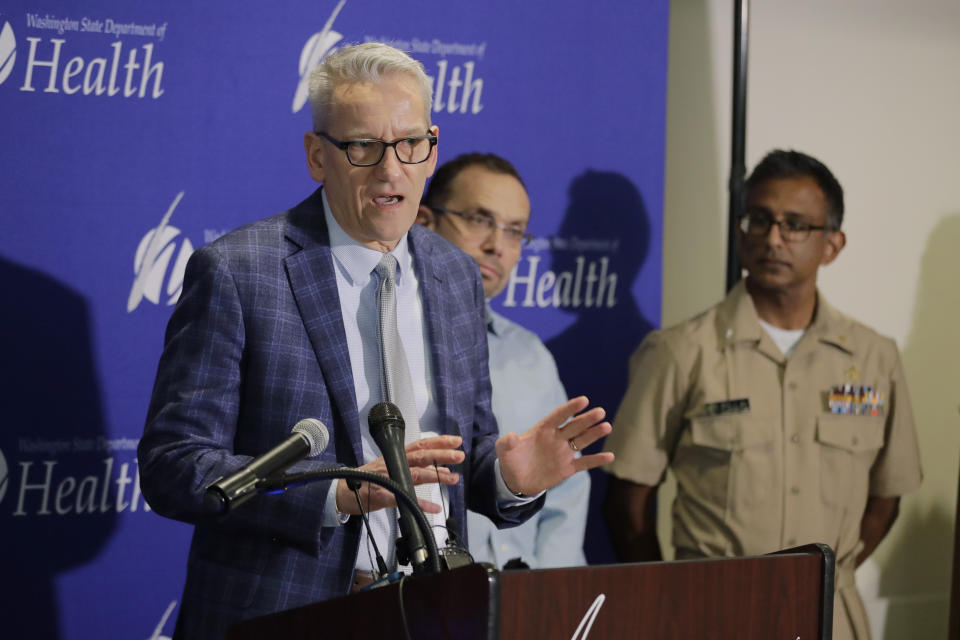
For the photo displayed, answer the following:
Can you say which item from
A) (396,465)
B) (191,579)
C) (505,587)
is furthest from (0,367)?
(505,587)

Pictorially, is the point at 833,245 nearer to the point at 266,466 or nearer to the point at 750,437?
the point at 750,437

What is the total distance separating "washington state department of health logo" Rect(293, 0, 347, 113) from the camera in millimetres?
3195

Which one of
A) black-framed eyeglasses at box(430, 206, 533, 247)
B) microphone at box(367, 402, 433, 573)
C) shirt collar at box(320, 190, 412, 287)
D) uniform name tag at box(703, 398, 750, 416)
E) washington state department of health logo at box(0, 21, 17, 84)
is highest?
washington state department of health logo at box(0, 21, 17, 84)

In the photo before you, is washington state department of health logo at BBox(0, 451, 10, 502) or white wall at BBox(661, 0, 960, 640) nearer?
washington state department of health logo at BBox(0, 451, 10, 502)

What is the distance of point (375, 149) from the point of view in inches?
78.2

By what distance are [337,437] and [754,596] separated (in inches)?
31.8

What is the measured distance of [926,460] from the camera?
15.8 feet

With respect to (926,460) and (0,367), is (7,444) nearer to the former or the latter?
(0,367)

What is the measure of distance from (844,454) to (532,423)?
100cm

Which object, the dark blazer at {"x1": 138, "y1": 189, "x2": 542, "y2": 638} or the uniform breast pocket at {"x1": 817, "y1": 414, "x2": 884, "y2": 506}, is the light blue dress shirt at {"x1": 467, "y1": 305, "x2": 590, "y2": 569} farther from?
the dark blazer at {"x1": 138, "y1": 189, "x2": 542, "y2": 638}

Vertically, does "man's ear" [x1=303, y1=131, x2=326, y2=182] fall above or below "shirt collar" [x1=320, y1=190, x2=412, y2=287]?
above

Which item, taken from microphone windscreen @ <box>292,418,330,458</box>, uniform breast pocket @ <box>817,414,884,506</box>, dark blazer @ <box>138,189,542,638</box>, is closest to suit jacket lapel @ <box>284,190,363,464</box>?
dark blazer @ <box>138,189,542,638</box>

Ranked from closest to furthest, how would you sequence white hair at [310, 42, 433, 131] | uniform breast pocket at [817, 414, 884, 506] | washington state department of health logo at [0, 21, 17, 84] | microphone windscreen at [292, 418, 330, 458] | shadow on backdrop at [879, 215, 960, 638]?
microphone windscreen at [292, 418, 330, 458]
white hair at [310, 42, 433, 131]
washington state department of health logo at [0, 21, 17, 84]
uniform breast pocket at [817, 414, 884, 506]
shadow on backdrop at [879, 215, 960, 638]

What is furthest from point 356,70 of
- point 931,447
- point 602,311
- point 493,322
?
point 931,447
